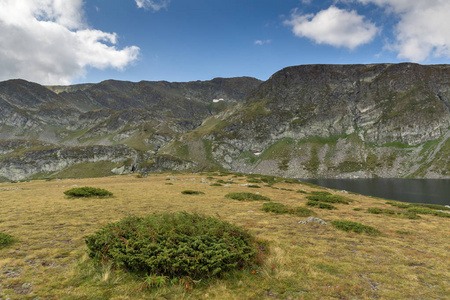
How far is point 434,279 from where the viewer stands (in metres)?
7.20

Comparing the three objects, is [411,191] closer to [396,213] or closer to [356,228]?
[396,213]

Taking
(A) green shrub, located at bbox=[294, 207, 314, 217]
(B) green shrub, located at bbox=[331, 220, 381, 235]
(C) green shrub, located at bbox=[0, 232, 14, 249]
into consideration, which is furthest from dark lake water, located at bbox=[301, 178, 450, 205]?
(C) green shrub, located at bbox=[0, 232, 14, 249]

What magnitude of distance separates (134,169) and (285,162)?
143167 millimetres

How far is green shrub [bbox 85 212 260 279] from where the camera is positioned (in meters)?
6.34

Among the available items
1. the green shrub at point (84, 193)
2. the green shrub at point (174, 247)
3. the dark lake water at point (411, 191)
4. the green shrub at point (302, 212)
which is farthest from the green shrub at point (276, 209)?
the dark lake water at point (411, 191)

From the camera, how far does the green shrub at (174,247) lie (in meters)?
6.34

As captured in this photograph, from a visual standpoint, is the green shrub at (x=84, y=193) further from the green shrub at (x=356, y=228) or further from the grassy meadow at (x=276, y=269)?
the green shrub at (x=356, y=228)

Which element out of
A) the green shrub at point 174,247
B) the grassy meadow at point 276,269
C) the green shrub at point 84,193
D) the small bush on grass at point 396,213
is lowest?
the small bush on grass at point 396,213

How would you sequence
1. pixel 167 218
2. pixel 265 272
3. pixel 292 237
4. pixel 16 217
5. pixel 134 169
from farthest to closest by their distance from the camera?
pixel 134 169 → pixel 16 217 → pixel 292 237 → pixel 167 218 → pixel 265 272

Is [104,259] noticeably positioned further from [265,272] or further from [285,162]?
[285,162]

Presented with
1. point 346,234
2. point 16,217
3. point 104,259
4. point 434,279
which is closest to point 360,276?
point 434,279

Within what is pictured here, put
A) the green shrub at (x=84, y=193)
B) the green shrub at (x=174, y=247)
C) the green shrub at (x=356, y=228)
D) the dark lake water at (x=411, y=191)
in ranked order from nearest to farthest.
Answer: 1. the green shrub at (x=174, y=247)
2. the green shrub at (x=356, y=228)
3. the green shrub at (x=84, y=193)
4. the dark lake water at (x=411, y=191)

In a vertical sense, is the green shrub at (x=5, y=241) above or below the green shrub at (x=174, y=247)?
below

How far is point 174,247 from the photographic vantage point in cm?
685
